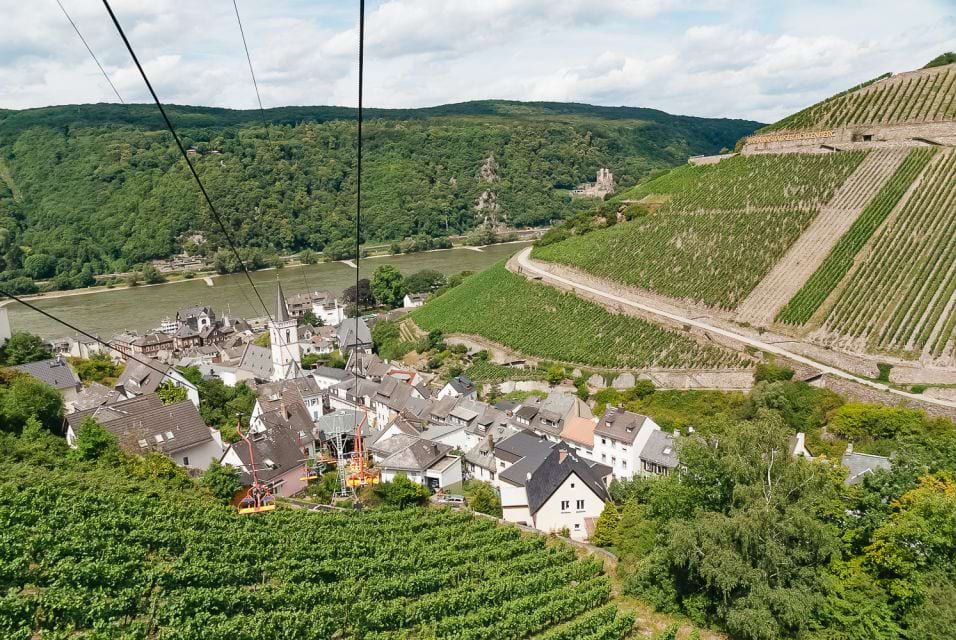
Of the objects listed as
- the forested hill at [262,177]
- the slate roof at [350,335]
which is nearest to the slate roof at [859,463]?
the slate roof at [350,335]

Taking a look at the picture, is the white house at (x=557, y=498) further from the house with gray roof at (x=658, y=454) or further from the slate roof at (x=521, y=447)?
the house with gray roof at (x=658, y=454)

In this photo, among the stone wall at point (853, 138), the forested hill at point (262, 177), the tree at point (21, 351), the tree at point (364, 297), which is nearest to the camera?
the tree at point (21, 351)

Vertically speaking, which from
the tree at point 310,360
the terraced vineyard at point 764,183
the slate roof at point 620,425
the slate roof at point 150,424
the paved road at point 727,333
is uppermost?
the terraced vineyard at point 764,183

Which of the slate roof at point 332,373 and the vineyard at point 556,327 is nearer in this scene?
the vineyard at point 556,327

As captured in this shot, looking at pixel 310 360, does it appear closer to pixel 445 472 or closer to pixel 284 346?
pixel 284 346

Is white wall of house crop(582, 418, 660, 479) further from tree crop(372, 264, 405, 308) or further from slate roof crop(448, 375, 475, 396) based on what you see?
tree crop(372, 264, 405, 308)

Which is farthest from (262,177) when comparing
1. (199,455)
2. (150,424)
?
(199,455)
